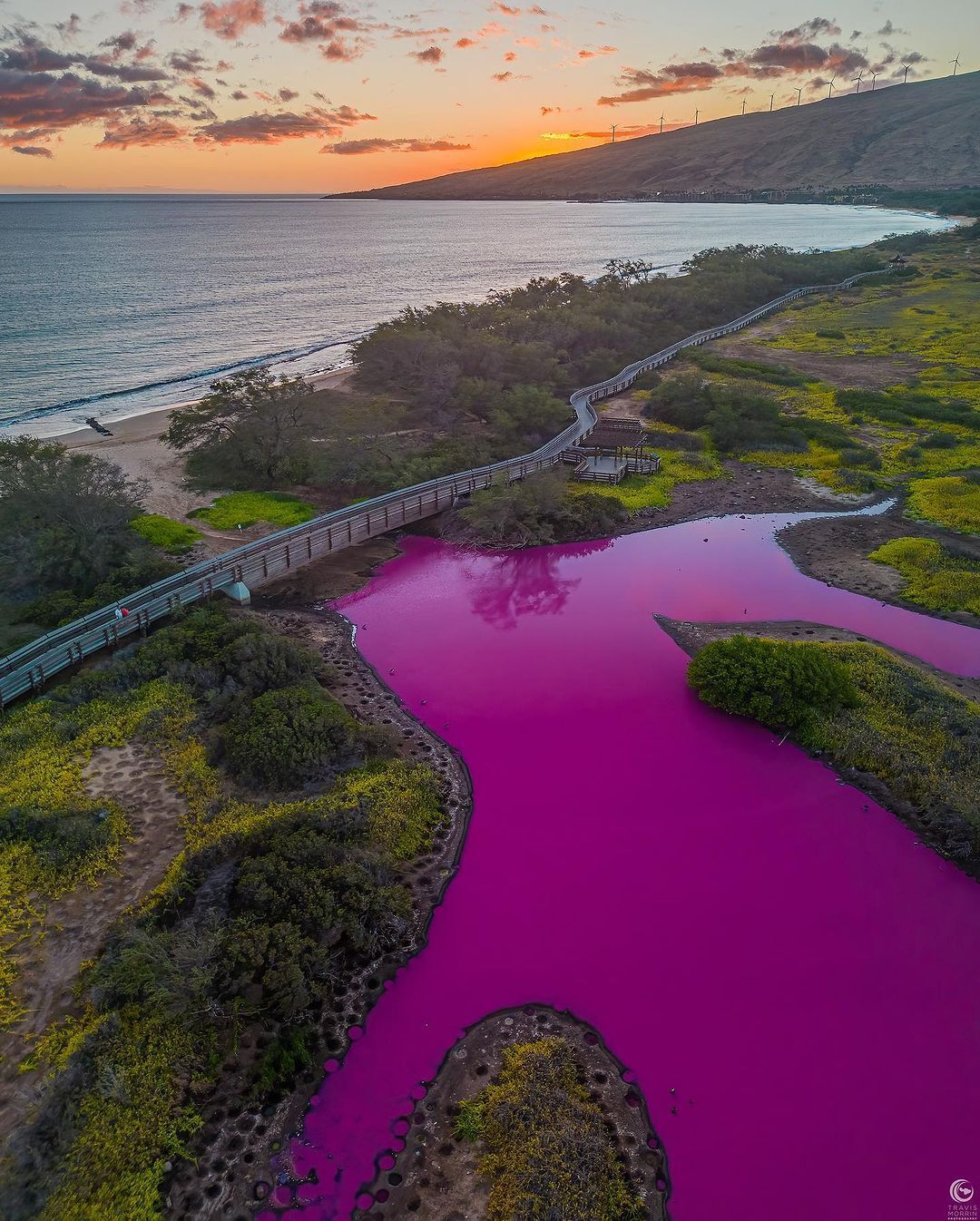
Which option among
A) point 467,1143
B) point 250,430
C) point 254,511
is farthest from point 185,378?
point 467,1143

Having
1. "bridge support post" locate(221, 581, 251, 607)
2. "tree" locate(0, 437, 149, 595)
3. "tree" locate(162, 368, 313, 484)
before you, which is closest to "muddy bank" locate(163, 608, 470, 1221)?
"bridge support post" locate(221, 581, 251, 607)

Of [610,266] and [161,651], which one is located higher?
[610,266]

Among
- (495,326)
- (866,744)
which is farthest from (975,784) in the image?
(495,326)

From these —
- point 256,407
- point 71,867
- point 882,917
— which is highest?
point 256,407

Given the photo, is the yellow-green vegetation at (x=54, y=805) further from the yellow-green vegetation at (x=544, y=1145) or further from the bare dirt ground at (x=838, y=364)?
the bare dirt ground at (x=838, y=364)

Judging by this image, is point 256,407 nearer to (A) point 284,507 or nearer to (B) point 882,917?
(A) point 284,507

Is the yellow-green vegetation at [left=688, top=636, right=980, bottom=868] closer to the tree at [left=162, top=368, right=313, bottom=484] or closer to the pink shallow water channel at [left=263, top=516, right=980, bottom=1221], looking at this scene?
the pink shallow water channel at [left=263, top=516, right=980, bottom=1221]

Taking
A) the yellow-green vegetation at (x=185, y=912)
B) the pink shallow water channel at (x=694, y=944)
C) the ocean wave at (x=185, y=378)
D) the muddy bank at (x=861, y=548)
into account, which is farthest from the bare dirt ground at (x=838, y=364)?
the yellow-green vegetation at (x=185, y=912)
